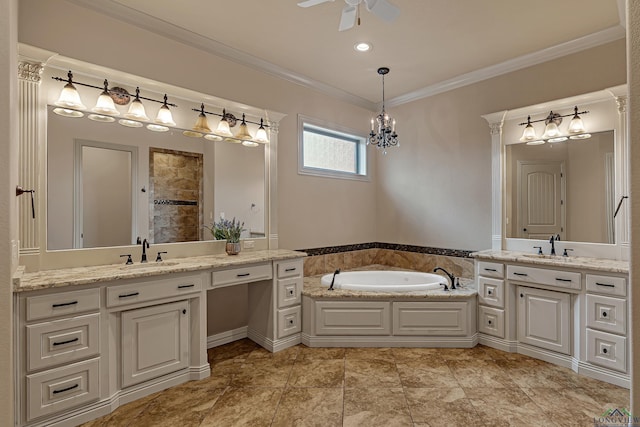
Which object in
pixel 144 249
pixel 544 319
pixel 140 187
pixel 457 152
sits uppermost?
pixel 457 152

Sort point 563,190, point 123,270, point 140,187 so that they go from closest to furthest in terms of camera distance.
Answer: point 123,270, point 140,187, point 563,190

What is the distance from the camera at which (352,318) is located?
3391 millimetres

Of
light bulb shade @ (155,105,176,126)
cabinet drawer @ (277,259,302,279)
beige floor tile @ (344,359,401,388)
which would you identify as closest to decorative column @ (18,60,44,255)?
light bulb shade @ (155,105,176,126)

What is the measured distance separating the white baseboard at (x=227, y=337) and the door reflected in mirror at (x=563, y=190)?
10.4 ft

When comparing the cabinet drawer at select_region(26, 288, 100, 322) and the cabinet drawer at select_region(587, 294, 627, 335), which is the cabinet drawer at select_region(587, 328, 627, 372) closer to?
the cabinet drawer at select_region(587, 294, 627, 335)

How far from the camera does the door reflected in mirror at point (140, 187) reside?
254 cm

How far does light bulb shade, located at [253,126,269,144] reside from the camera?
3.70 m

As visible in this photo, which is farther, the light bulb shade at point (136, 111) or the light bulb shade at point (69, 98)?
the light bulb shade at point (136, 111)

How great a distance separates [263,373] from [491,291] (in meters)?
2.36

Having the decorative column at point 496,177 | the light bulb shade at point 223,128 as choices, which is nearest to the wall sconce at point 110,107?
the light bulb shade at point 223,128

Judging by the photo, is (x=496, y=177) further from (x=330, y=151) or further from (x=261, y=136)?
(x=261, y=136)

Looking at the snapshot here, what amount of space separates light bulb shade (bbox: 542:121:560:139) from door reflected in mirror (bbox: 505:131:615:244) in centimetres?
9

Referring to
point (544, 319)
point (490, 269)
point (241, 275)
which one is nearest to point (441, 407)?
point (544, 319)

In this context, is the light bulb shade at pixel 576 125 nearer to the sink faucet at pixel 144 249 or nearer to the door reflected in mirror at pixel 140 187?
the door reflected in mirror at pixel 140 187
